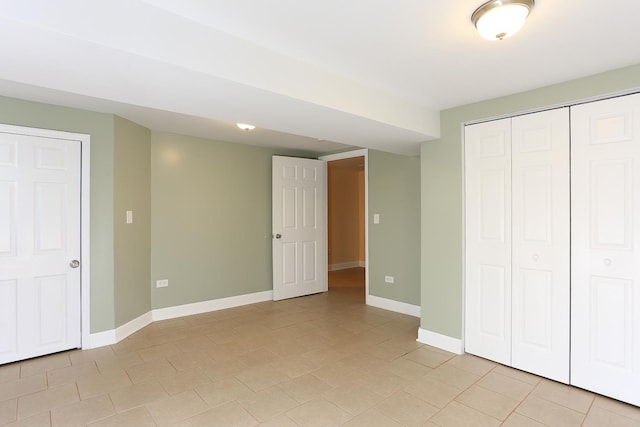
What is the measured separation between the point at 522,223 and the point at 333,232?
17.0ft

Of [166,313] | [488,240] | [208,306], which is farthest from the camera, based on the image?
[208,306]

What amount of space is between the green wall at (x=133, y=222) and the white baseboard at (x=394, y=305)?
2.93 meters

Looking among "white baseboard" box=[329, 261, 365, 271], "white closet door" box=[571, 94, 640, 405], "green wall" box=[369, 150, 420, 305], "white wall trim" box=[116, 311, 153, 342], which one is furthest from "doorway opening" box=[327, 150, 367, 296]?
"white closet door" box=[571, 94, 640, 405]

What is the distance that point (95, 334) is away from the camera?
330 cm

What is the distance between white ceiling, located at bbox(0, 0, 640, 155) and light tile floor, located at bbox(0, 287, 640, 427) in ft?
6.69

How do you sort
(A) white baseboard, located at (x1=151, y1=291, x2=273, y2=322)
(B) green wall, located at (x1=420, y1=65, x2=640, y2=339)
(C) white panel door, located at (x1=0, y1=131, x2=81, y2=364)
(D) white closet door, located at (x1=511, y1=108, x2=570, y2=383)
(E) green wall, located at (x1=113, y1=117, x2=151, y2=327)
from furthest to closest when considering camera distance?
(A) white baseboard, located at (x1=151, y1=291, x2=273, y2=322), (E) green wall, located at (x1=113, y1=117, x2=151, y2=327), (B) green wall, located at (x1=420, y1=65, x2=640, y2=339), (C) white panel door, located at (x1=0, y1=131, x2=81, y2=364), (D) white closet door, located at (x1=511, y1=108, x2=570, y2=383)

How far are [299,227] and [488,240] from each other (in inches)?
115

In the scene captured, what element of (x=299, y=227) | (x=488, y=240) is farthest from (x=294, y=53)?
(x=299, y=227)

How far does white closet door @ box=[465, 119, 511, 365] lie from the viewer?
2.93 meters

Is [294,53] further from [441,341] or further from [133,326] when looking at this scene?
[133,326]

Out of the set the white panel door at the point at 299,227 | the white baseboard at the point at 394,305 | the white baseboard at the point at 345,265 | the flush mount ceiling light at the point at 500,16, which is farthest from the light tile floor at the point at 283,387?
the white baseboard at the point at 345,265

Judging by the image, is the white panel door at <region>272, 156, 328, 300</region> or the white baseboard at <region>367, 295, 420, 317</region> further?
the white panel door at <region>272, 156, 328, 300</region>

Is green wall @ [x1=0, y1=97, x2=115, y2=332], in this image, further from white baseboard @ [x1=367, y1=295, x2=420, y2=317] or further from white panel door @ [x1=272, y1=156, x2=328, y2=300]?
white baseboard @ [x1=367, y1=295, x2=420, y2=317]

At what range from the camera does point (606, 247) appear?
95.5 inches
